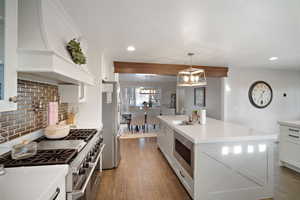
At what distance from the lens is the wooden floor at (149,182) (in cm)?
197

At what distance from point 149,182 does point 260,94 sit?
430cm

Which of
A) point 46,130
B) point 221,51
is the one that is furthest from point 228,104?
point 46,130

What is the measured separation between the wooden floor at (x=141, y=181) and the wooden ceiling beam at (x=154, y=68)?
2114 mm

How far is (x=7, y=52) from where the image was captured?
881mm

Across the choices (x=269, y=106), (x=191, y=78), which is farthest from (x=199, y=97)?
(x=191, y=78)

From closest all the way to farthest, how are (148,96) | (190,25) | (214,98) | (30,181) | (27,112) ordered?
1. (30,181)
2. (27,112)
3. (190,25)
4. (214,98)
5. (148,96)

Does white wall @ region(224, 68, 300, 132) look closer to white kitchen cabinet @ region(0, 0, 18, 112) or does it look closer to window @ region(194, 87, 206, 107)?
window @ region(194, 87, 206, 107)

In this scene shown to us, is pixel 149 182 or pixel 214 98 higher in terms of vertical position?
pixel 214 98

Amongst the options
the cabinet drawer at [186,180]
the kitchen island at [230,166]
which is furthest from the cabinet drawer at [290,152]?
the cabinet drawer at [186,180]

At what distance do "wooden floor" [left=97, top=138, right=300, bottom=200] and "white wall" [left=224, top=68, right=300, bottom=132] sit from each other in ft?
6.13

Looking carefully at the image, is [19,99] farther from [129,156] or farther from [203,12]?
[129,156]

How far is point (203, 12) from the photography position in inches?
58.1

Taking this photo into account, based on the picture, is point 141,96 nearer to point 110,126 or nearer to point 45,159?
point 110,126

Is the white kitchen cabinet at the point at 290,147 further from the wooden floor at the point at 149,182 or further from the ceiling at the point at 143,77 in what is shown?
the ceiling at the point at 143,77
